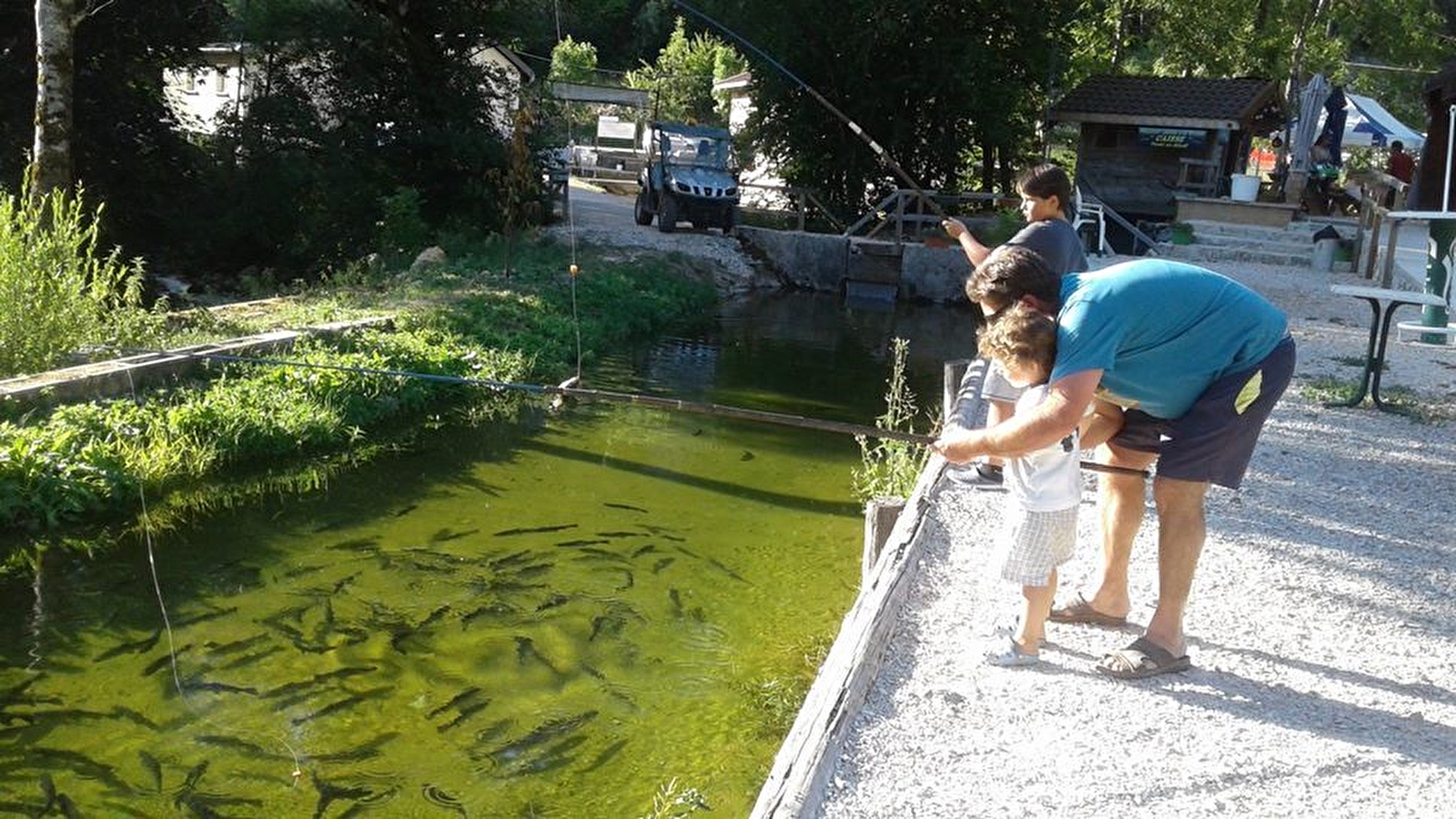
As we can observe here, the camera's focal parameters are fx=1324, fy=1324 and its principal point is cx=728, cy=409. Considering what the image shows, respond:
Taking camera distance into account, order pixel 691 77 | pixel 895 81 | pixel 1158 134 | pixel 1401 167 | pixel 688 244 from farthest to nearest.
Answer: pixel 691 77, pixel 1401 167, pixel 1158 134, pixel 895 81, pixel 688 244

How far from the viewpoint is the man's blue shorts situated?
14.9 ft

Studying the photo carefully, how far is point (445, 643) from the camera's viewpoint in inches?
248

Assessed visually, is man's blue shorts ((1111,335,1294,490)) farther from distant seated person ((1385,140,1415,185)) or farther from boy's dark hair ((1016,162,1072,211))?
distant seated person ((1385,140,1415,185))

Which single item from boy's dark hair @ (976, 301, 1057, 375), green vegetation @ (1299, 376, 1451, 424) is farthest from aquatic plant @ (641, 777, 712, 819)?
green vegetation @ (1299, 376, 1451, 424)

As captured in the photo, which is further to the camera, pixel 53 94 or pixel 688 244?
pixel 688 244

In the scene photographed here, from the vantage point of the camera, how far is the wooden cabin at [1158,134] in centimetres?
2628

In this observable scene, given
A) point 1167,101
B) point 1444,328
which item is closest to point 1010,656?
point 1444,328

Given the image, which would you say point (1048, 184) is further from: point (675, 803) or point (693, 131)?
point (693, 131)

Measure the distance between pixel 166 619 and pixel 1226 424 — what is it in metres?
4.88

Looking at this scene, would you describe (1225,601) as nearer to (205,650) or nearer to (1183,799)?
(1183,799)

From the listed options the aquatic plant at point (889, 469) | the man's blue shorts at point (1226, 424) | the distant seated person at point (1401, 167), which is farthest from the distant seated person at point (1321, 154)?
the man's blue shorts at point (1226, 424)

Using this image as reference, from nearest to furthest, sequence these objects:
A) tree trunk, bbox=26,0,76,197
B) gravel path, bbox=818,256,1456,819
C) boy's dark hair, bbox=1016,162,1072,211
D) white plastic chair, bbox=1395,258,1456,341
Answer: gravel path, bbox=818,256,1456,819, boy's dark hair, bbox=1016,162,1072,211, white plastic chair, bbox=1395,258,1456,341, tree trunk, bbox=26,0,76,197

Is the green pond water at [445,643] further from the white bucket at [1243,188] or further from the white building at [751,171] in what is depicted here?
the white bucket at [1243,188]

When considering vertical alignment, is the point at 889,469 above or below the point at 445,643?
above
